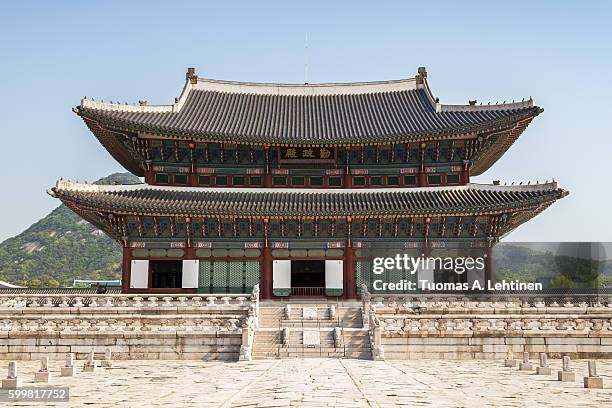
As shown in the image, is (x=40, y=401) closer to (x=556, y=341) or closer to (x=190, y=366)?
(x=190, y=366)

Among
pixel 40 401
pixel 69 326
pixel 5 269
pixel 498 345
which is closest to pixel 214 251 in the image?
pixel 69 326

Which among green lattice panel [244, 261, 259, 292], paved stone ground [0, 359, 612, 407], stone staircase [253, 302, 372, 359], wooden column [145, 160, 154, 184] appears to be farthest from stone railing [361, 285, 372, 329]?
wooden column [145, 160, 154, 184]

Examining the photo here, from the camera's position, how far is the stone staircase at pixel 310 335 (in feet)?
78.4

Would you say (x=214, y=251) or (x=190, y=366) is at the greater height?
(x=214, y=251)

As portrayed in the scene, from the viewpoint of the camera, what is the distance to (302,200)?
36.4 meters

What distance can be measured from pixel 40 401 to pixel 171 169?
2434 centimetres

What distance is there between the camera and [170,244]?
3581cm

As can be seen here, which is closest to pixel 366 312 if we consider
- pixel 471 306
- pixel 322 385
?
pixel 471 306

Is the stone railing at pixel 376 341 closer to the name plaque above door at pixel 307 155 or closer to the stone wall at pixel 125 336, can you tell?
the stone wall at pixel 125 336

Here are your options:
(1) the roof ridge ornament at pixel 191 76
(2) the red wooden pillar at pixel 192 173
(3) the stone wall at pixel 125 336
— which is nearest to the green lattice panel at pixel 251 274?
(2) the red wooden pillar at pixel 192 173

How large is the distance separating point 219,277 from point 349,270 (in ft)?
25.5

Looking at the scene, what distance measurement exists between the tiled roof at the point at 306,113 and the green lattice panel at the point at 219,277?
296 inches

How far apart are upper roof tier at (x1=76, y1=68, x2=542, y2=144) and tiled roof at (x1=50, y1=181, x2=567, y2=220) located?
332cm

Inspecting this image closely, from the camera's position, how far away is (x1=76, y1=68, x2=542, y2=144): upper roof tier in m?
35.7
